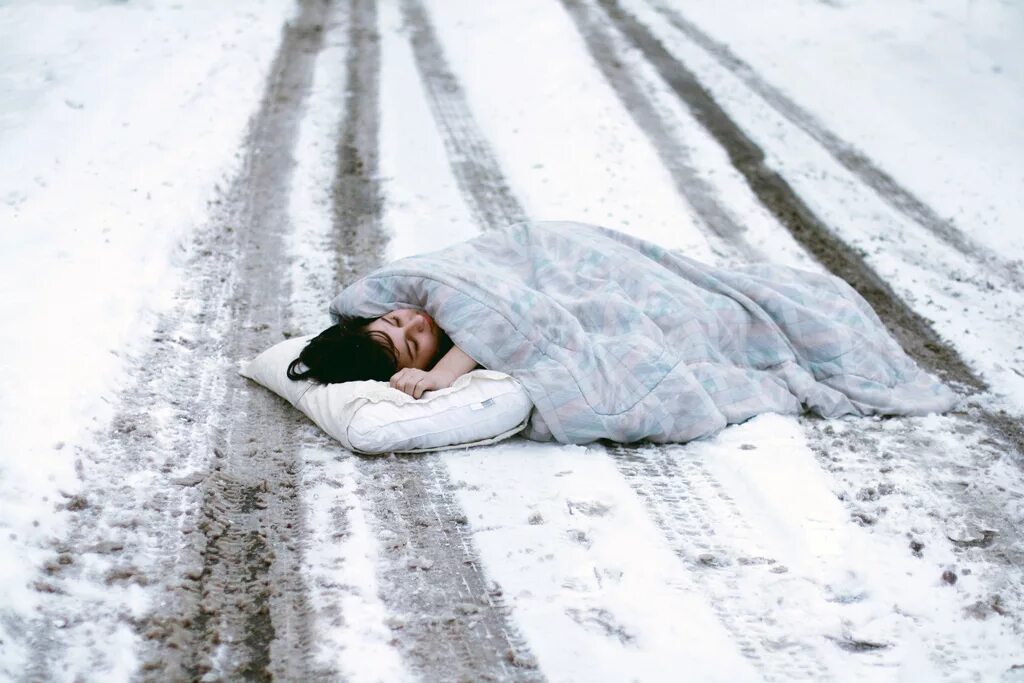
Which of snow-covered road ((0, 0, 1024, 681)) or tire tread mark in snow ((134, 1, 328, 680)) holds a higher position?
snow-covered road ((0, 0, 1024, 681))

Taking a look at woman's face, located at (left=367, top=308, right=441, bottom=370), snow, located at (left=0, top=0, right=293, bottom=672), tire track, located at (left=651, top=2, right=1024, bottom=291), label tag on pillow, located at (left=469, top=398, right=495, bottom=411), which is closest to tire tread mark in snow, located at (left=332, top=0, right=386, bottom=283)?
snow, located at (left=0, top=0, right=293, bottom=672)

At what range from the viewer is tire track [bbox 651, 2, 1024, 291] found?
15.4ft

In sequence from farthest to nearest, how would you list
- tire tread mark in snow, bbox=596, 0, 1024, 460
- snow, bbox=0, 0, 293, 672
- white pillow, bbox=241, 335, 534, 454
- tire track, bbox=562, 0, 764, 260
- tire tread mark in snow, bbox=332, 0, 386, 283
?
1. tire track, bbox=562, 0, 764, 260
2. tire tread mark in snow, bbox=332, 0, 386, 283
3. tire tread mark in snow, bbox=596, 0, 1024, 460
4. white pillow, bbox=241, 335, 534, 454
5. snow, bbox=0, 0, 293, 672

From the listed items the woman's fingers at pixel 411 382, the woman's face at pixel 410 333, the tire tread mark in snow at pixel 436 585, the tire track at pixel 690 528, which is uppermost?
the woman's face at pixel 410 333

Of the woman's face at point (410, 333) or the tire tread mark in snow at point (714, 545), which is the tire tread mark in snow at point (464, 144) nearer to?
the woman's face at point (410, 333)

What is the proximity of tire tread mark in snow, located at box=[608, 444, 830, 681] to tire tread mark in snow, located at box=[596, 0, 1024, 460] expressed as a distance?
1.09m

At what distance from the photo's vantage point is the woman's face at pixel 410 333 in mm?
A: 3229

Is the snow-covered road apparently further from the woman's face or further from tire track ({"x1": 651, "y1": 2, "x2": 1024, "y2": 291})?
the woman's face

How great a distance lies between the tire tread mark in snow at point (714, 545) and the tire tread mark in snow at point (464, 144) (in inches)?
86.6

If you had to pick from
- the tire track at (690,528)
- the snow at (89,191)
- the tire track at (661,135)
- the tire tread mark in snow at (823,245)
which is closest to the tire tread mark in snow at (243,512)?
the snow at (89,191)

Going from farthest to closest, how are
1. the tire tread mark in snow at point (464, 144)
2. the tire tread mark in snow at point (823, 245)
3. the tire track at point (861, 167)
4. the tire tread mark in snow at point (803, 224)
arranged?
the tire tread mark in snow at point (464, 144) < the tire track at point (861, 167) < the tire tread mark in snow at point (803, 224) < the tire tread mark in snow at point (823, 245)

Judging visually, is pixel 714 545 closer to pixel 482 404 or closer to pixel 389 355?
pixel 482 404

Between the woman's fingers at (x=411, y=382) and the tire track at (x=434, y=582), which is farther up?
the woman's fingers at (x=411, y=382)

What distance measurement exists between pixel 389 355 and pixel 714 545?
1245 mm
